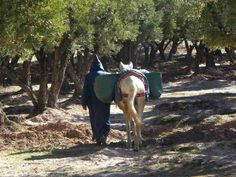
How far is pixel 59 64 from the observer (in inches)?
1016

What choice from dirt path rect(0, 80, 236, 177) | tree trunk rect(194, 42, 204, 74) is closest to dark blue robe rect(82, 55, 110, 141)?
dirt path rect(0, 80, 236, 177)

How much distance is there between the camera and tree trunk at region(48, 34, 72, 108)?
82.3ft

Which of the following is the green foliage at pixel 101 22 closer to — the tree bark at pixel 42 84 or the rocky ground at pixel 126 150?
the tree bark at pixel 42 84

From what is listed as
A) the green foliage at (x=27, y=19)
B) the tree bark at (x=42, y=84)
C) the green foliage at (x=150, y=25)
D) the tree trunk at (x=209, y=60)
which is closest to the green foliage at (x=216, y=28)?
the tree bark at (x=42, y=84)

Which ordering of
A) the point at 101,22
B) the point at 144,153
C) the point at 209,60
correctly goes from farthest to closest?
1. the point at 209,60
2. the point at 101,22
3. the point at 144,153

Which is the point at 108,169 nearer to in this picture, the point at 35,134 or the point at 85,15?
the point at 35,134

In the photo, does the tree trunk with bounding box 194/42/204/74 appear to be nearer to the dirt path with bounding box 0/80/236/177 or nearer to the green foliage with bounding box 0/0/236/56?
the green foliage with bounding box 0/0/236/56

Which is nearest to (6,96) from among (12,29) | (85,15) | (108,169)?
(85,15)

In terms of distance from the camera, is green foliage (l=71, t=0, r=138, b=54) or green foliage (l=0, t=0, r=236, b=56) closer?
green foliage (l=0, t=0, r=236, b=56)

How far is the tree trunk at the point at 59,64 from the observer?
2508cm

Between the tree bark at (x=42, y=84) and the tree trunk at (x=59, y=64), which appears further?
the tree trunk at (x=59, y=64)

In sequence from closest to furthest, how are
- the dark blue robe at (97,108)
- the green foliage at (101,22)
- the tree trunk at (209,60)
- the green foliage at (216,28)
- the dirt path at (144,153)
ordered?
the dirt path at (144,153), the dark blue robe at (97,108), the green foliage at (101,22), the green foliage at (216,28), the tree trunk at (209,60)

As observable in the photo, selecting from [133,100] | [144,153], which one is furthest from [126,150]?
[133,100]

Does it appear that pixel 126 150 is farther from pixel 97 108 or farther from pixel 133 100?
pixel 97 108
